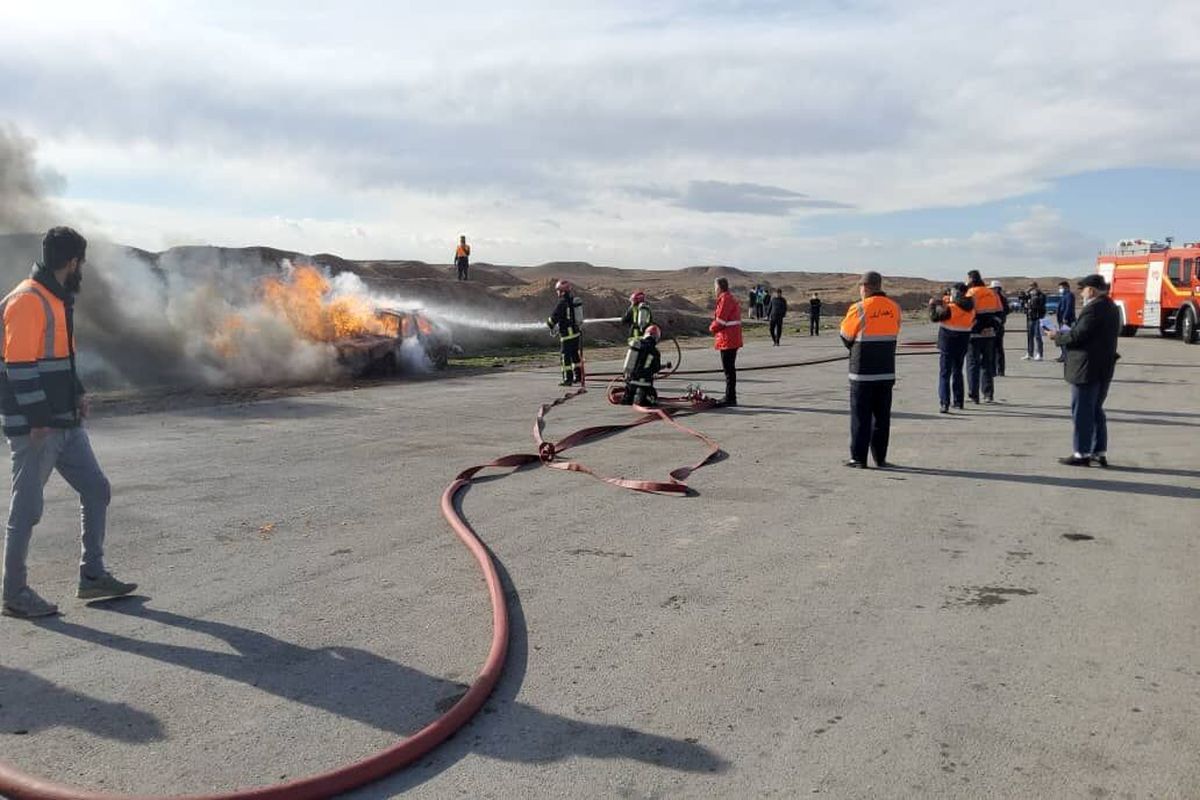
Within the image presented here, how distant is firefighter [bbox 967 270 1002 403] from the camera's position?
516 inches

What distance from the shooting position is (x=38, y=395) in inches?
194

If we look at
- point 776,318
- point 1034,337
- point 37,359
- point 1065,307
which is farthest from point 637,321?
point 776,318

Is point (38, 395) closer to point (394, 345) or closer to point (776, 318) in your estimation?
point (394, 345)

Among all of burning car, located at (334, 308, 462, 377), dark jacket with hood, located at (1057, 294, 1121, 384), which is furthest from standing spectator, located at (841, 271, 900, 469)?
burning car, located at (334, 308, 462, 377)

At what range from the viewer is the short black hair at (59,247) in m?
4.99

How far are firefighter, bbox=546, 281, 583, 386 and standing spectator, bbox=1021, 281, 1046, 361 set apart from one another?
421 inches

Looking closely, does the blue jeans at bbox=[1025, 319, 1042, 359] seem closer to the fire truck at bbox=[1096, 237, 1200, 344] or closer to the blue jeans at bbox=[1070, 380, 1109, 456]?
the fire truck at bbox=[1096, 237, 1200, 344]

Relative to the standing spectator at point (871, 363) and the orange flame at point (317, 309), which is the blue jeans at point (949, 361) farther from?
the orange flame at point (317, 309)

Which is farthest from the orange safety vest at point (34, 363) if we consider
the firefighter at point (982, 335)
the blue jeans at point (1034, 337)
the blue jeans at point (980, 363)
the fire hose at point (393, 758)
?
the blue jeans at point (1034, 337)

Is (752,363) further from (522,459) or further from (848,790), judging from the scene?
(848,790)

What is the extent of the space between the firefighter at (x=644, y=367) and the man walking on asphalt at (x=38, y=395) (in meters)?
9.00

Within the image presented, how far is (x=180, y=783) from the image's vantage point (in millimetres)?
3342

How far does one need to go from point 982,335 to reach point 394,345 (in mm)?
→ 11241

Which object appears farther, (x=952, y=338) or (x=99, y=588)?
(x=952, y=338)
